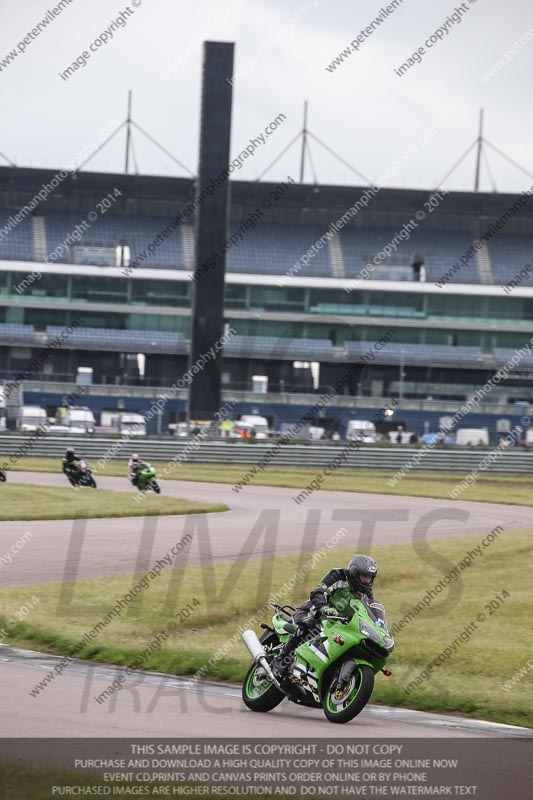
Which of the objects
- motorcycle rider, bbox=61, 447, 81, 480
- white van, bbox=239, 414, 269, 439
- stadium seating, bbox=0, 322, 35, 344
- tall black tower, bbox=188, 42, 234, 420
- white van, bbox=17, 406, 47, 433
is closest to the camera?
motorcycle rider, bbox=61, 447, 81, 480

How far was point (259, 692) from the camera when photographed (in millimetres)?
8633

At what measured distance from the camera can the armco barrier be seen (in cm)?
4528

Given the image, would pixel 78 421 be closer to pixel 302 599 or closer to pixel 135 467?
pixel 135 467

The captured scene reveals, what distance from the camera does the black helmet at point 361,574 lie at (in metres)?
8.28

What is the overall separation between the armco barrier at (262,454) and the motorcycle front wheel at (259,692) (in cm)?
3620

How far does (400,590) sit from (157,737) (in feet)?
28.5

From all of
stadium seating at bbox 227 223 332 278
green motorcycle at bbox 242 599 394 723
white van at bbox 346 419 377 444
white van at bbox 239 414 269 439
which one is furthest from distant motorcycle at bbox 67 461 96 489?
stadium seating at bbox 227 223 332 278

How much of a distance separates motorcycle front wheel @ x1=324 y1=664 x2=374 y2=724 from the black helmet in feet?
2.05

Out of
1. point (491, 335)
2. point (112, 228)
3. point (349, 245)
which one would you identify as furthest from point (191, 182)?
point (491, 335)

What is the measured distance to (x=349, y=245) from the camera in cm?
7625

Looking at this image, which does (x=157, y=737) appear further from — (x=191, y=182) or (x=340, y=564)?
(x=191, y=182)

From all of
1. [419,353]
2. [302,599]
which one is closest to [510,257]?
[419,353]

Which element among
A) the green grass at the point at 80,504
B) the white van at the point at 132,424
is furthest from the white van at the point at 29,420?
the green grass at the point at 80,504

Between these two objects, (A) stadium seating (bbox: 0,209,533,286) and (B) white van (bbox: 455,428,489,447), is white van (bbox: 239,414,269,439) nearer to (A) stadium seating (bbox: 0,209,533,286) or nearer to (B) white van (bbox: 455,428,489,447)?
(B) white van (bbox: 455,428,489,447)
